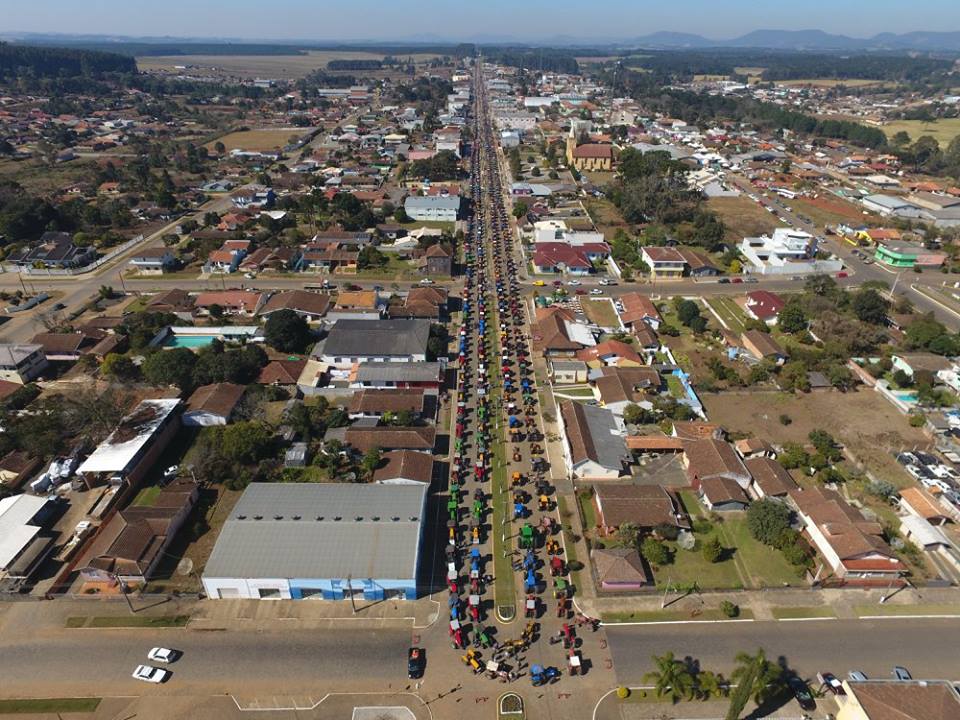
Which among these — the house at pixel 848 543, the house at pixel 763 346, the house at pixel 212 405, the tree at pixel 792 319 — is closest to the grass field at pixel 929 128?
the tree at pixel 792 319

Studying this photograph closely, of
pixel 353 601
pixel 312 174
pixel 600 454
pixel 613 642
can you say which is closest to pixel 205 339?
pixel 353 601

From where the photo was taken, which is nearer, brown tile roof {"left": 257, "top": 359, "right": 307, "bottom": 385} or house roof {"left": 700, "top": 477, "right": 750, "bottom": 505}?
house roof {"left": 700, "top": 477, "right": 750, "bottom": 505}

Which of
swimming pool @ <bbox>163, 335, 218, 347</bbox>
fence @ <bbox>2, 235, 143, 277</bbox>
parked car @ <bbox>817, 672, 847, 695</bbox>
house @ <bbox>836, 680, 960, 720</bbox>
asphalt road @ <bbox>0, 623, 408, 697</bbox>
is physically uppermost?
fence @ <bbox>2, 235, 143, 277</bbox>

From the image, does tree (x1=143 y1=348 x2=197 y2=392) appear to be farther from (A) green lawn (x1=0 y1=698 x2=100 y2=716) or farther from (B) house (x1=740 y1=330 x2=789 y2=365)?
(B) house (x1=740 y1=330 x2=789 y2=365)

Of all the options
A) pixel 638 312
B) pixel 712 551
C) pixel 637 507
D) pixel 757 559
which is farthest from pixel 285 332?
pixel 757 559

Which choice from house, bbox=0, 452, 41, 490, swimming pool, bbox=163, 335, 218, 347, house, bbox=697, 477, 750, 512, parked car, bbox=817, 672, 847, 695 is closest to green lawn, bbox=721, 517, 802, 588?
house, bbox=697, 477, 750, 512

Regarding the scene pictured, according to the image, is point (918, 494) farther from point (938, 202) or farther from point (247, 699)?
point (938, 202)

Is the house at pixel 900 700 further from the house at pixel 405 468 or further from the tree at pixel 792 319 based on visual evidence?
the tree at pixel 792 319
